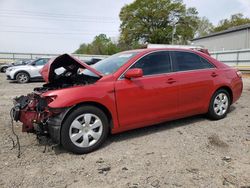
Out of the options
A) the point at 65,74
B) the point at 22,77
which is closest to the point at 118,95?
the point at 65,74

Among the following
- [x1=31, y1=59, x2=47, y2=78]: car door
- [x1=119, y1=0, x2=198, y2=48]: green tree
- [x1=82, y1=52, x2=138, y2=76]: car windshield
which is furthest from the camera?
[x1=119, y1=0, x2=198, y2=48]: green tree

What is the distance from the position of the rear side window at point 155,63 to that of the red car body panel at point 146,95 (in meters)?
0.09

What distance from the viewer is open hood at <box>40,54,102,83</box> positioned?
4.03m

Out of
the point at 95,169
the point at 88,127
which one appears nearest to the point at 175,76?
the point at 88,127

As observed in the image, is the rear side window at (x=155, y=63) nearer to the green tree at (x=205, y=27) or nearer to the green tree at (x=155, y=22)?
the green tree at (x=155, y=22)

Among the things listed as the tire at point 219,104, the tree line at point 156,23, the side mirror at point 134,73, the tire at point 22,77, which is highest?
the tree line at point 156,23

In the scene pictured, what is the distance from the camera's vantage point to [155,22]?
153 ft

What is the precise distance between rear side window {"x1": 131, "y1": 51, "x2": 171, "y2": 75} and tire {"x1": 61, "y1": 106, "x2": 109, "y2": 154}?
3.64 feet

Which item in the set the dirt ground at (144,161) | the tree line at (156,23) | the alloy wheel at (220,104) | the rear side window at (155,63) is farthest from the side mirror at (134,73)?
the tree line at (156,23)

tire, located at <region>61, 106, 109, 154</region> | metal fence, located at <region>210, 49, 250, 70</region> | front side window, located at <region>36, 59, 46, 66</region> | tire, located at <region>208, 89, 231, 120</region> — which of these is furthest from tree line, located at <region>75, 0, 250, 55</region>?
tire, located at <region>61, 106, 109, 154</region>

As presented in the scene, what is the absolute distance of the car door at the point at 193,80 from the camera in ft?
15.5

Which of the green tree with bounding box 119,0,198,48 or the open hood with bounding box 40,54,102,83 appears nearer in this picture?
the open hood with bounding box 40,54,102,83

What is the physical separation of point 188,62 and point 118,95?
5.93 ft

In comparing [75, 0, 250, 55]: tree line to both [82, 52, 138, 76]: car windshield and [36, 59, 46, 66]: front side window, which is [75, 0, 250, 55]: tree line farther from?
[82, 52, 138, 76]: car windshield
